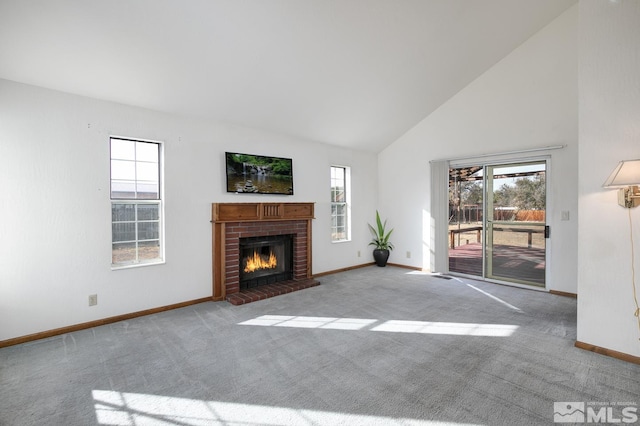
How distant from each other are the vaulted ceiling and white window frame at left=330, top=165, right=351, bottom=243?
46.2 inches

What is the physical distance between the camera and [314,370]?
97.7 inches

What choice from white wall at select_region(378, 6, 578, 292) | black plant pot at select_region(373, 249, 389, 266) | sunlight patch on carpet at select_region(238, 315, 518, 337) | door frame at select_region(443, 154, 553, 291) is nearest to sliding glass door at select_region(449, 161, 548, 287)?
door frame at select_region(443, 154, 553, 291)

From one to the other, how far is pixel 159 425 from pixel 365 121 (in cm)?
499

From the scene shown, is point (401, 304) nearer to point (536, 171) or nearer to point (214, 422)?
point (214, 422)

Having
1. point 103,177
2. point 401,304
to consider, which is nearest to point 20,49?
point 103,177

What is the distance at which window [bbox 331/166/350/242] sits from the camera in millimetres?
6234

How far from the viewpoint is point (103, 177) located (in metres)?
3.48

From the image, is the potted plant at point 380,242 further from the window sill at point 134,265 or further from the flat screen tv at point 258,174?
the window sill at point 134,265

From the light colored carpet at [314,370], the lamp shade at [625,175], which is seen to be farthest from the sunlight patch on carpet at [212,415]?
the lamp shade at [625,175]

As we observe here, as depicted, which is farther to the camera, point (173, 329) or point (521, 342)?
point (173, 329)

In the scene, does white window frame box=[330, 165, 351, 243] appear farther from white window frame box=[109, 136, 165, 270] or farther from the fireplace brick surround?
white window frame box=[109, 136, 165, 270]

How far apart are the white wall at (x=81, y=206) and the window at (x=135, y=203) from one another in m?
0.12

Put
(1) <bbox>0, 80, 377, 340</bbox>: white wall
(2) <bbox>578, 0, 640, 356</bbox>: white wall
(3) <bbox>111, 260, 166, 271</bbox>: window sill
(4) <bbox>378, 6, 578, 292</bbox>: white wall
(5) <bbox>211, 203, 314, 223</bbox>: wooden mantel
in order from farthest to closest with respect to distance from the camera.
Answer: (4) <bbox>378, 6, 578, 292</bbox>: white wall < (5) <bbox>211, 203, 314, 223</bbox>: wooden mantel < (3) <bbox>111, 260, 166, 271</bbox>: window sill < (1) <bbox>0, 80, 377, 340</bbox>: white wall < (2) <bbox>578, 0, 640, 356</bbox>: white wall

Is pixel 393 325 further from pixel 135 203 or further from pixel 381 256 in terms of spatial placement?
pixel 135 203
